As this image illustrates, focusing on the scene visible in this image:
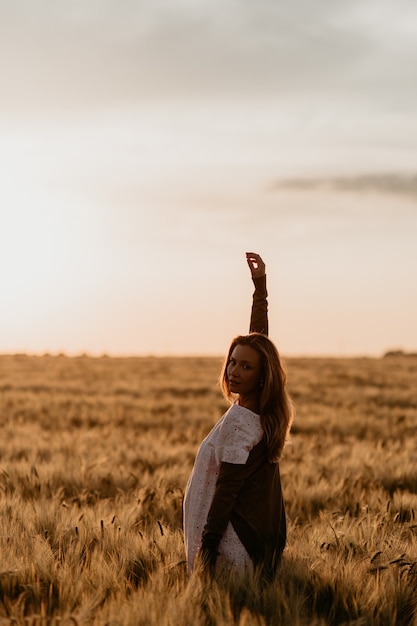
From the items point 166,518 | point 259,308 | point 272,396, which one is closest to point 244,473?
point 272,396

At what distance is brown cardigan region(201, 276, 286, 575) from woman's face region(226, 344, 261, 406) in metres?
0.30

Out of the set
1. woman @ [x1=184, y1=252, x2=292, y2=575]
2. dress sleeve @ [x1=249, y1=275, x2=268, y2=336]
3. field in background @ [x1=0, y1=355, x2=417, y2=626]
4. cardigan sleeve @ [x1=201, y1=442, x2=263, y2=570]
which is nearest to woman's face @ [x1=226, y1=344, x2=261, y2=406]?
woman @ [x1=184, y1=252, x2=292, y2=575]

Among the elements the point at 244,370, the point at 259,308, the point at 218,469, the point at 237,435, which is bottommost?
the point at 218,469

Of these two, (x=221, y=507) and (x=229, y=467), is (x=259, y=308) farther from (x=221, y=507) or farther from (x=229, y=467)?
(x=221, y=507)

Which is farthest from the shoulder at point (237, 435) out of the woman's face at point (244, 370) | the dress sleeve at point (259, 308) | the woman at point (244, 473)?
the dress sleeve at point (259, 308)

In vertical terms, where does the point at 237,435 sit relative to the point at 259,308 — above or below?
below

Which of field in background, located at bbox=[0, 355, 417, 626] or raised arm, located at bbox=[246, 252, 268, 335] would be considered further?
raised arm, located at bbox=[246, 252, 268, 335]

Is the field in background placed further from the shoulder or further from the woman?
the shoulder

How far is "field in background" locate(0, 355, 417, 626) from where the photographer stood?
11.7 ft

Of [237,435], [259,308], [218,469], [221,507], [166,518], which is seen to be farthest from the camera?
[166,518]

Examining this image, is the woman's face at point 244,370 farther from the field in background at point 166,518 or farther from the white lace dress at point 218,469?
the field in background at point 166,518

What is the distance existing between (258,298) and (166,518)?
86.7 inches

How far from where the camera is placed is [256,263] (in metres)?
4.95

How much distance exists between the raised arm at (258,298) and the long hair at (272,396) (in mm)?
438
